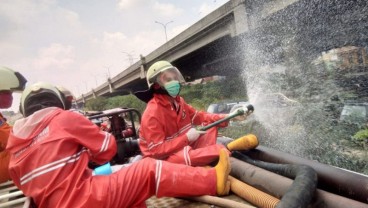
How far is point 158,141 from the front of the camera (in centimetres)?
332

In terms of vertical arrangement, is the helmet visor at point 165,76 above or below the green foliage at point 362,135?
above

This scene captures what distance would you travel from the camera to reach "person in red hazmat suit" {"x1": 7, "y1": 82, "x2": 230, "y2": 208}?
7.01ft

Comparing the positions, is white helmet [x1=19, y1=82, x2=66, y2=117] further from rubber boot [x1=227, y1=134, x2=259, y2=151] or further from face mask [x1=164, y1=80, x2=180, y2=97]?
rubber boot [x1=227, y1=134, x2=259, y2=151]

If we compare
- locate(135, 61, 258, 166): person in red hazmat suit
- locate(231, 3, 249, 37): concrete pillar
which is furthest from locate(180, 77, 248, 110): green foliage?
locate(135, 61, 258, 166): person in red hazmat suit

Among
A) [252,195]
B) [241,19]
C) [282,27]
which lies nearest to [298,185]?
[252,195]

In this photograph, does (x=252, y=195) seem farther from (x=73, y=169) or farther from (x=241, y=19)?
(x=241, y=19)

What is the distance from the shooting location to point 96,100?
1854 inches

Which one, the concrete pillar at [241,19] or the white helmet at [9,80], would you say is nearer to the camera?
→ the white helmet at [9,80]

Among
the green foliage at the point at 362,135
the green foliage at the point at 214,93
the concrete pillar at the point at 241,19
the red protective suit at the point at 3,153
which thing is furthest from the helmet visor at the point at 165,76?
the green foliage at the point at 214,93

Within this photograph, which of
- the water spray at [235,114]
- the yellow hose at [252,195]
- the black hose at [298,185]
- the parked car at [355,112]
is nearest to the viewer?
the black hose at [298,185]

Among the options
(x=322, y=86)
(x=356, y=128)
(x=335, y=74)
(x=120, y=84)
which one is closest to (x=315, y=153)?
(x=356, y=128)

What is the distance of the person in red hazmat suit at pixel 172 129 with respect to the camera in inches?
125

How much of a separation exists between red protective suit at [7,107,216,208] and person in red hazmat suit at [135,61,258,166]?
0.73 meters

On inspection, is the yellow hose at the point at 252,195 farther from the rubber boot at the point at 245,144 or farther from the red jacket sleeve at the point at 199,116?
the red jacket sleeve at the point at 199,116
